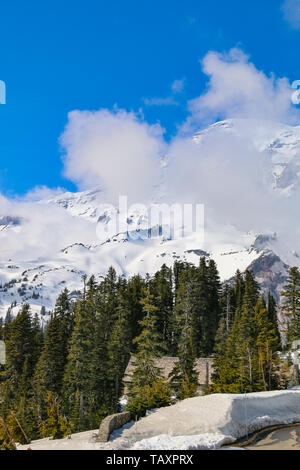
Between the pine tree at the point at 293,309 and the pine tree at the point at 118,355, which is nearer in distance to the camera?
the pine tree at the point at 293,309

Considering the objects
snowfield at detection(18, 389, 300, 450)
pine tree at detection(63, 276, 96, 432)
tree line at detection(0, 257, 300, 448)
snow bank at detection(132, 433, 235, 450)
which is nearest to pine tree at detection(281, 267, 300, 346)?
tree line at detection(0, 257, 300, 448)

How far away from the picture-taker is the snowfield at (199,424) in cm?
1755

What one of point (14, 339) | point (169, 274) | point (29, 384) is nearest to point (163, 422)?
point (29, 384)

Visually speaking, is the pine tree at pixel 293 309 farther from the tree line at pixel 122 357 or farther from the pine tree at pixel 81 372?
the pine tree at pixel 81 372

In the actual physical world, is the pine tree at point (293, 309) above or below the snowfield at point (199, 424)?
above

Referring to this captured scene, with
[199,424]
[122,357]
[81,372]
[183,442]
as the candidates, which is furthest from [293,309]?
[183,442]

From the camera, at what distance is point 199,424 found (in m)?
20.3

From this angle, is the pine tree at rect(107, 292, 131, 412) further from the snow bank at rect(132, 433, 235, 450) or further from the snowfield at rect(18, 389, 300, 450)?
the snow bank at rect(132, 433, 235, 450)

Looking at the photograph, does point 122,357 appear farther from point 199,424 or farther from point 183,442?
point 183,442

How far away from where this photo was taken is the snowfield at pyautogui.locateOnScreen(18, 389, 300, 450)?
1755 cm

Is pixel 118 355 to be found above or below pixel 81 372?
above

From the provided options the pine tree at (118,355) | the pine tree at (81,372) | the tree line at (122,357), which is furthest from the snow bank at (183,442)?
the pine tree at (118,355)
